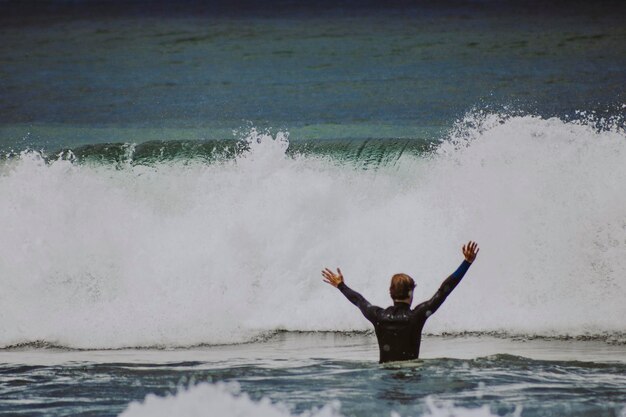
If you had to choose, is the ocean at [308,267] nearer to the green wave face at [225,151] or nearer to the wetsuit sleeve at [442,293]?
the green wave face at [225,151]

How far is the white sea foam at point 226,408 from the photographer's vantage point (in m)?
6.84

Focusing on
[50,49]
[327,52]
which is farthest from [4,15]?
[327,52]

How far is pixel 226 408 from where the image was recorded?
709cm

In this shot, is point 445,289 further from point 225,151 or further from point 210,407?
point 225,151

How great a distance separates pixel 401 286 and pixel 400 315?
254 millimetres

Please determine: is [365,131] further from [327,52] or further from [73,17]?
[73,17]

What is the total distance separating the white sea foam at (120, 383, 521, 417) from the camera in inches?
269

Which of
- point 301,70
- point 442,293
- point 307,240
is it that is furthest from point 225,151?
point 301,70

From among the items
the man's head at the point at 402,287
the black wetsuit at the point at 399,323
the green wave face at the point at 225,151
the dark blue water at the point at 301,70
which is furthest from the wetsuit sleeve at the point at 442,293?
the dark blue water at the point at 301,70

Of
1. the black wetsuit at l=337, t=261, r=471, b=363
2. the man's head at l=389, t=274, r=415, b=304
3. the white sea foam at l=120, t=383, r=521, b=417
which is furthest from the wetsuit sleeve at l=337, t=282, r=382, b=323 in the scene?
the white sea foam at l=120, t=383, r=521, b=417

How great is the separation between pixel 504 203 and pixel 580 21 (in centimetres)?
2689

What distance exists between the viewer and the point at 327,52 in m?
31.5

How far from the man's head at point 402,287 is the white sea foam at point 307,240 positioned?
293 centimetres

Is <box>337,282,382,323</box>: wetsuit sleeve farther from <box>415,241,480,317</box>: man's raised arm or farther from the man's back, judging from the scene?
<box>415,241,480,317</box>: man's raised arm
